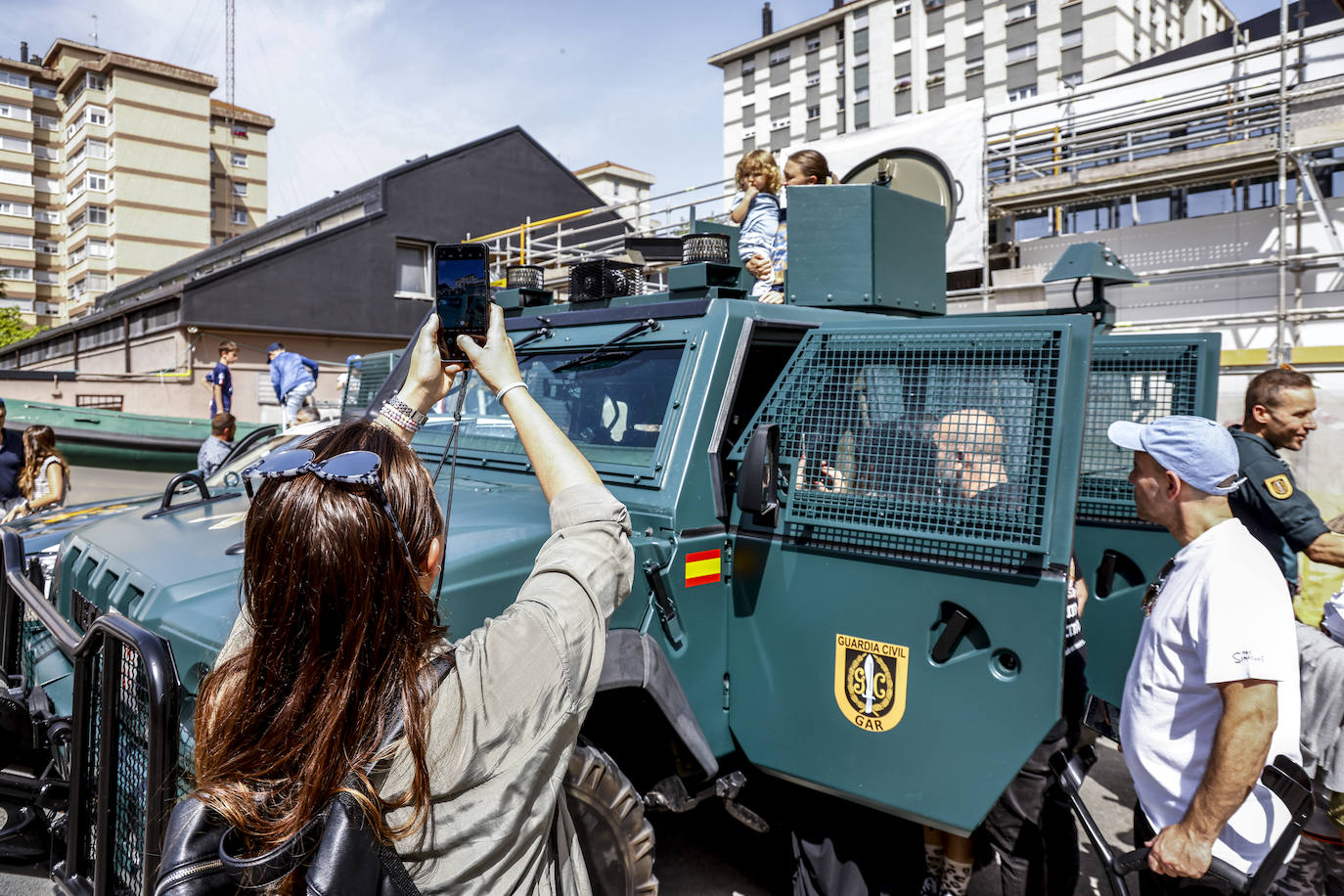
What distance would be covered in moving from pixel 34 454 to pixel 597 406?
6024 millimetres

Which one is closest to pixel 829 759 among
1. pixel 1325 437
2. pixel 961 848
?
pixel 961 848

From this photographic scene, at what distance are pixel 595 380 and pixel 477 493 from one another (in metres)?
0.62

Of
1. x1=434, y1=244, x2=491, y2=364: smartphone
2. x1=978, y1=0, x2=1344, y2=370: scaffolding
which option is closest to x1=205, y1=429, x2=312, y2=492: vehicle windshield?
x1=434, y1=244, x2=491, y2=364: smartphone

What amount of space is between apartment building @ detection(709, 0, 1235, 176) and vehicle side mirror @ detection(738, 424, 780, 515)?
162ft

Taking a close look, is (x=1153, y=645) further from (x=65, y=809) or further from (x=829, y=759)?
(x=65, y=809)

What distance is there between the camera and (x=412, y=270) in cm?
2475

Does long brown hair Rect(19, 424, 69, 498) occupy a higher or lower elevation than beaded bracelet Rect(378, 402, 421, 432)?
lower

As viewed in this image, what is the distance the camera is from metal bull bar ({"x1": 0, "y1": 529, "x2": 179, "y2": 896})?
1.75 m

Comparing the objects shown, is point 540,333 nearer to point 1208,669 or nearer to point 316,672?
point 1208,669

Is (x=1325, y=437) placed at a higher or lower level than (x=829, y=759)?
higher

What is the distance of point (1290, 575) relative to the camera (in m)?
4.13

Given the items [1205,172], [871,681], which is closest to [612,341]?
[871,681]

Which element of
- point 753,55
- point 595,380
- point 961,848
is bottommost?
point 961,848

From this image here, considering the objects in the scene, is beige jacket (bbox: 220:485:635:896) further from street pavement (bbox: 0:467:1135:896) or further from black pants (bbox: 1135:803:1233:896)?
street pavement (bbox: 0:467:1135:896)
